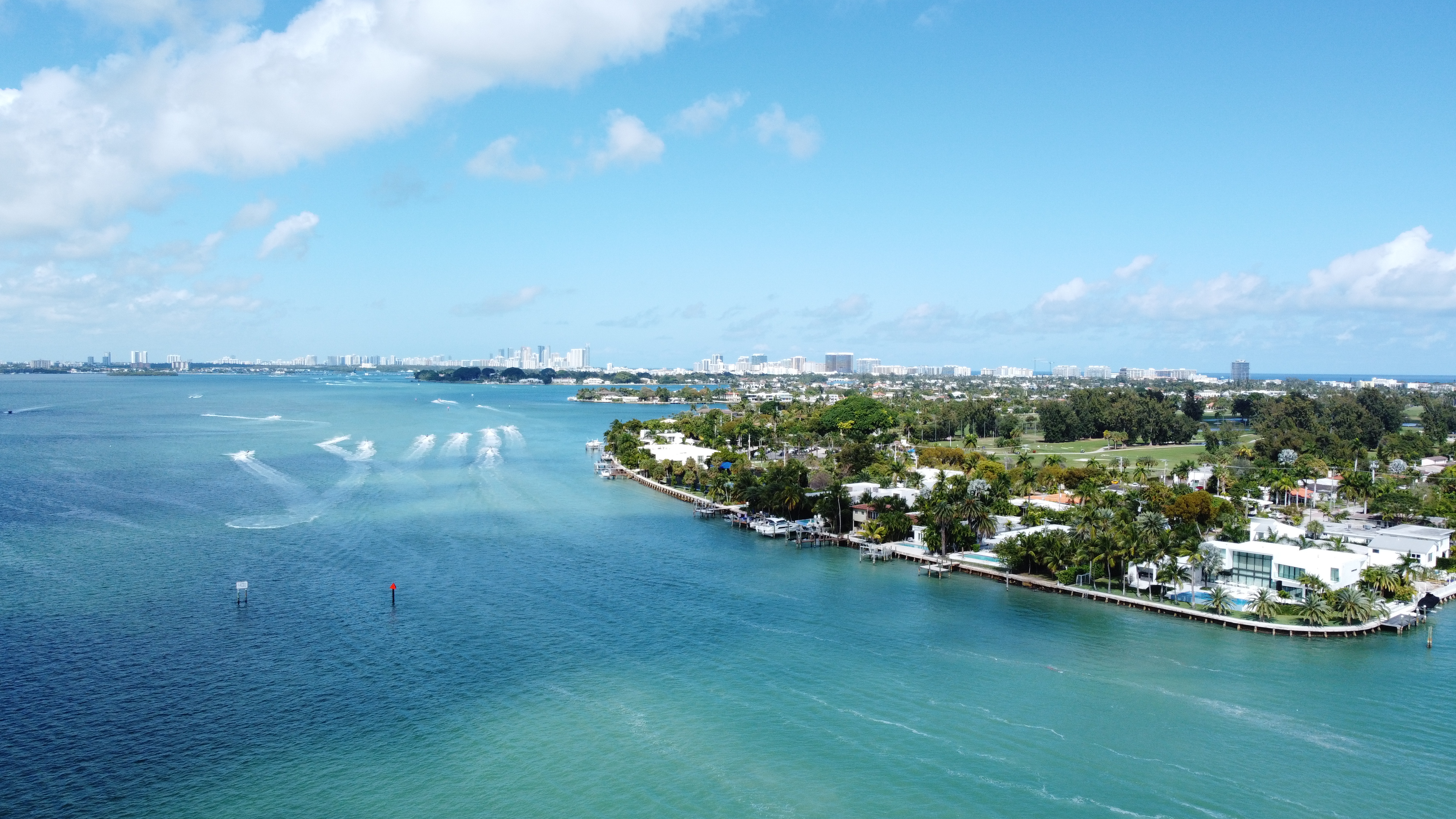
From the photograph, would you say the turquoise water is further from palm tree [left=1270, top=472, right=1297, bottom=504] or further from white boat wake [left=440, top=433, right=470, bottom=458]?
white boat wake [left=440, top=433, right=470, bottom=458]

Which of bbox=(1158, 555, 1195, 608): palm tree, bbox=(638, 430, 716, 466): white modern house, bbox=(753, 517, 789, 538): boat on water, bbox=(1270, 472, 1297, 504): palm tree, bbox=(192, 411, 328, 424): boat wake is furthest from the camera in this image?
bbox=(192, 411, 328, 424): boat wake

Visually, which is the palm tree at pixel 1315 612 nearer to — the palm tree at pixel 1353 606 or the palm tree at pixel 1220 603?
the palm tree at pixel 1353 606

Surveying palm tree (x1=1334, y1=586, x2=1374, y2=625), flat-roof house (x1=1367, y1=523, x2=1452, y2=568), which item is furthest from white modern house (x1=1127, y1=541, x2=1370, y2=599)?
flat-roof house (x1=1367, y1=523, x2=1452, y2=568)

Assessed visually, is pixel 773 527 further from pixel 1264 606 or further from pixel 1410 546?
pixel 1410 546

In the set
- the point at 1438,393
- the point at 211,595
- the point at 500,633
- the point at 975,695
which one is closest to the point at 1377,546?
the point at 975,695

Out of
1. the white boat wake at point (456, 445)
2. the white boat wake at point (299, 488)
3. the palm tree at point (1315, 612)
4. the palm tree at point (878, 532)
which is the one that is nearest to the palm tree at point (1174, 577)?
the palm tree at point (1315, 612)
